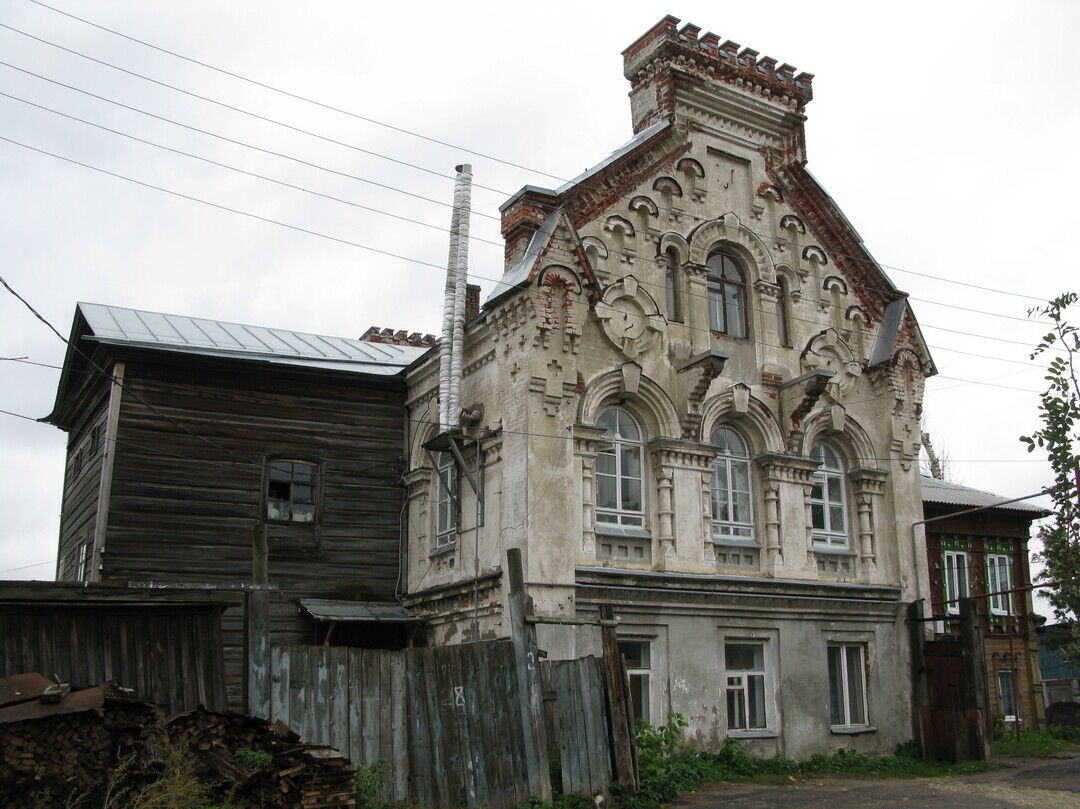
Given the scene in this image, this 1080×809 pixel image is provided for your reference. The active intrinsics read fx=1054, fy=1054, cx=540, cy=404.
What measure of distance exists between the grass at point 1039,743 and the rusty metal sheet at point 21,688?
16627 millimetres

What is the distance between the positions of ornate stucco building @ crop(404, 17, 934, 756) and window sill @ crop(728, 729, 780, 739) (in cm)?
3

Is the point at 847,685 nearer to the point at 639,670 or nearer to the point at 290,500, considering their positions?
the point at 639,670

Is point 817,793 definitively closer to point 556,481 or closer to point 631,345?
point 556,481

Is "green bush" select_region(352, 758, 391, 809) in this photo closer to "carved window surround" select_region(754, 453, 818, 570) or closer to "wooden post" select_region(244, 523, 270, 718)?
"wooden post" select_region(244, 523, 270, 718)

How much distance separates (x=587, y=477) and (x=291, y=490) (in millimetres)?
5750

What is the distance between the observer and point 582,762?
1258cm

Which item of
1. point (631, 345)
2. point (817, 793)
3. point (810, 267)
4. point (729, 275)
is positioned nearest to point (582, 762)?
point (817, 793)

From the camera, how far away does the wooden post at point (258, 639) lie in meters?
11.7

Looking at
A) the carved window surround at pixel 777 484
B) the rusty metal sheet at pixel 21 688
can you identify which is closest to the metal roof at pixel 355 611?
the carved window surround at pixel 777 484

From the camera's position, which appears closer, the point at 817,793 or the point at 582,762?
the point at 582,762

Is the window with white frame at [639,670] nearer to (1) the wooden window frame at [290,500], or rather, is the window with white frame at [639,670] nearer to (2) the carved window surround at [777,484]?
(2) the carved window surround at [777,484]

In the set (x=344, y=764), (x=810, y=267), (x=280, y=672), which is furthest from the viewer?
(x=810, y=267)

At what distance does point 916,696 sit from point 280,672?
12.5 m

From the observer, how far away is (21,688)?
10.3 meters
